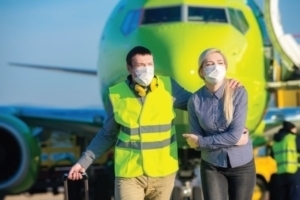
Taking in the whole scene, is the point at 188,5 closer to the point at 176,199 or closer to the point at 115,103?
the point at 176,199

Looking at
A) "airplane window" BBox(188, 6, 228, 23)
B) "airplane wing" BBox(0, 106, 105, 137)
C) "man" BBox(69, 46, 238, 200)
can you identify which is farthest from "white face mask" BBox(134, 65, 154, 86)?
"airplane wing" BBox(0, 106, 105, 137)

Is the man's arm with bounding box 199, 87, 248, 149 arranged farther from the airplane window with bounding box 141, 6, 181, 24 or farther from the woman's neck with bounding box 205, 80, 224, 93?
the airplane window with bounding box 141, 6, 181, 24

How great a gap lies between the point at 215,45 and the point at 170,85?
16.8ft

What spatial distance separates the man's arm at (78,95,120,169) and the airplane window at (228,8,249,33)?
6.18 meters

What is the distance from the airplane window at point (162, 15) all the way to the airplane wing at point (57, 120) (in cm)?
306

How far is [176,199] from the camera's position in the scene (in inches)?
344

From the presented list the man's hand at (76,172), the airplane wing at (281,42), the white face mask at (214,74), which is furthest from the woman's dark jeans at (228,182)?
the airplane wing at (281,42)

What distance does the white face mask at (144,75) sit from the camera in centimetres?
604

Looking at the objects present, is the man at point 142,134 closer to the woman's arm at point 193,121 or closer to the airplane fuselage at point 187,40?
the woman's arm at point 193,121

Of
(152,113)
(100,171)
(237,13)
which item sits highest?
(237,13)

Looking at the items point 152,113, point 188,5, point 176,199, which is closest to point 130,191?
point 152,113

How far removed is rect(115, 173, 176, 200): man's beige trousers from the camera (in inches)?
238

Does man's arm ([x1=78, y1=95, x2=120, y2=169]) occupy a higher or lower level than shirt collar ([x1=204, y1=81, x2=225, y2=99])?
lower

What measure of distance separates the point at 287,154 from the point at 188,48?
2758mm
